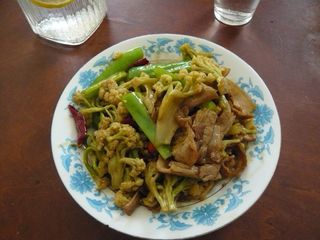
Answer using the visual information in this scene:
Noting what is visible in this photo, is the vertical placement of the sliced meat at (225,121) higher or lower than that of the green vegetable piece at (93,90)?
lower

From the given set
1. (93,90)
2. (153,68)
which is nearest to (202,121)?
(153,68)

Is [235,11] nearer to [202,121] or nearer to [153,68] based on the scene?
[153,68]

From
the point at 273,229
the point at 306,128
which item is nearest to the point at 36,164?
the point at 273,229

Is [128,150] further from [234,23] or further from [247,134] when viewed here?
[234,23]

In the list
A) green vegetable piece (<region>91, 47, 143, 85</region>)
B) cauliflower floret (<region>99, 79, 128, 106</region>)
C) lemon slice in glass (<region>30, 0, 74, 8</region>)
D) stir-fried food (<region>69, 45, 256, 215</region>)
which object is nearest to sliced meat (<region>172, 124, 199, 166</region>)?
stir-fried food (<region>69, 45, 256, 215</region>)

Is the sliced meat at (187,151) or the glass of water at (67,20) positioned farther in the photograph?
the glass of water at (67,20)

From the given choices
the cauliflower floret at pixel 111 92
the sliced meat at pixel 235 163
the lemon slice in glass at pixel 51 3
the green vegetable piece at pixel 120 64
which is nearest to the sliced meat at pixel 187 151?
the sliced meat at pixel 235 163

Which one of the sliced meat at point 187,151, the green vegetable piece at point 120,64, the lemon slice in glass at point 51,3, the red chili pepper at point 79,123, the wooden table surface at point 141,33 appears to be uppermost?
the lemon slice in glass at point 51,3

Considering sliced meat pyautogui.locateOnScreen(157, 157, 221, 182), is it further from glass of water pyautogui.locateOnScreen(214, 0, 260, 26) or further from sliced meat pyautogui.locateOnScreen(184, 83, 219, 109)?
glass of water pyautogui.locateOnScreen(214, 0, 260, 26)

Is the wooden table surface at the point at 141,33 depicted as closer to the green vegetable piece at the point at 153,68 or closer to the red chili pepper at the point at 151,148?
the red chili pepper at the point at 151,148

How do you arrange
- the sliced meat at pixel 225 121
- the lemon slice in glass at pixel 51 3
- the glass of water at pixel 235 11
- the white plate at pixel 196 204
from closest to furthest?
the white plate at pixel 196 204, the sliced meat at pixel 225 121, the lemon slice in glass at pixel 51 3, the glass of water at pixel 235 11
